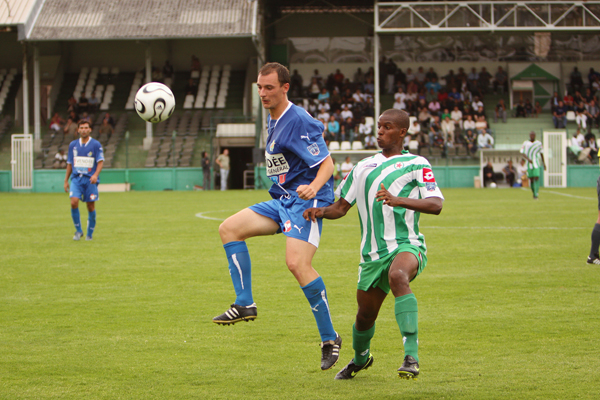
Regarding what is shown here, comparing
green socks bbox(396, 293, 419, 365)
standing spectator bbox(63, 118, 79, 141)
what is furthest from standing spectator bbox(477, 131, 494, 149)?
green socks bbox(396, 293, 419, 365)

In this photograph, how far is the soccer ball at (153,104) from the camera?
6.72 m

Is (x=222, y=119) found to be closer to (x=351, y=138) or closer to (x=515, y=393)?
(x=351, y=138)

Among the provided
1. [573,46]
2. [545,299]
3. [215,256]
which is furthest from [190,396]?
[573,46]

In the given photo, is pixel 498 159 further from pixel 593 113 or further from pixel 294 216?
pixel 294 216

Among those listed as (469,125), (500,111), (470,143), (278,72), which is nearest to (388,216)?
(278,72)

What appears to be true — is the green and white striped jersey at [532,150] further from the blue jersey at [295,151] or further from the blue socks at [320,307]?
the blue socks at [320,307]

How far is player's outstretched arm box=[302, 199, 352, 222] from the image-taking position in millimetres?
4954

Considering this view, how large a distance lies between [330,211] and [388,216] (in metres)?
0.56

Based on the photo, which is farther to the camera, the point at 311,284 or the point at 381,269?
the point at 311,284

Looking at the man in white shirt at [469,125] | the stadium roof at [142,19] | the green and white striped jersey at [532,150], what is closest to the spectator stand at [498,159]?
the man in white shirt at [469,125]

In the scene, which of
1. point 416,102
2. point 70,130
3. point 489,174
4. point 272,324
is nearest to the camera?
point 272,324

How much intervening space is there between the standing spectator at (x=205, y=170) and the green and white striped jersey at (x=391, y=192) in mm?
28233

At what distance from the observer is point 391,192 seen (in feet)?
15.2

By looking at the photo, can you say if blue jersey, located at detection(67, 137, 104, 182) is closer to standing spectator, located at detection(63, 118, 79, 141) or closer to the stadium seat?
the stadium seat
